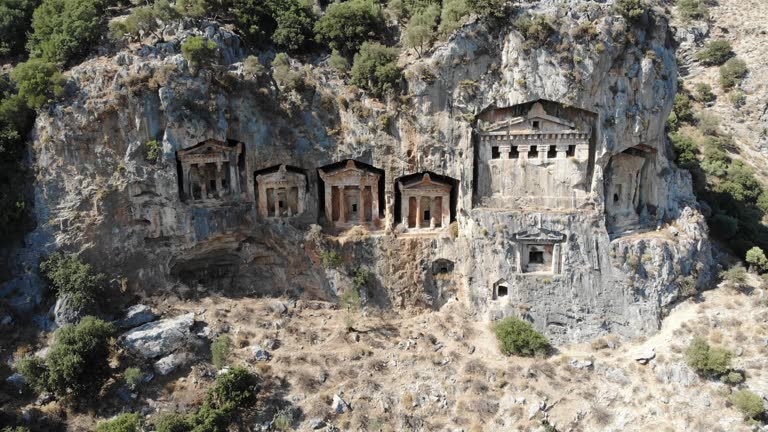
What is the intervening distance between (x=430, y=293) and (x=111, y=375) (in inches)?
627

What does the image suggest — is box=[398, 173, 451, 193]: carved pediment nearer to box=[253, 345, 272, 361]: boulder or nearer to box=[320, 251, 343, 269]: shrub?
box=[320, 251, 343, 269]: shrub

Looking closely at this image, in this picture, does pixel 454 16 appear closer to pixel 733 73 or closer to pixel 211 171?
pixel 211 171

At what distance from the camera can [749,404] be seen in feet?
80.4

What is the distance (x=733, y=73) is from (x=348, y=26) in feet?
119

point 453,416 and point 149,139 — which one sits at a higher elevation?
point 149,139

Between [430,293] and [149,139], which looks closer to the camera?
[149,139]

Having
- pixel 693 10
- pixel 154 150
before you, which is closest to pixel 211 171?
pixel 154 150

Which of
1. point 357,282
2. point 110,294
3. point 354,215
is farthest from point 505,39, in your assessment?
point 110,294

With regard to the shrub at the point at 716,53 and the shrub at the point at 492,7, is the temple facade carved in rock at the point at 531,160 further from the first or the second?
the shrub at the point at 716,53

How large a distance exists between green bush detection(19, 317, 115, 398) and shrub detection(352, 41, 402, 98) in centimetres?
1712

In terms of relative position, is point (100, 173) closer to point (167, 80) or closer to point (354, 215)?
point (167, 80)

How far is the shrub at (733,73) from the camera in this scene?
48719 millimetres

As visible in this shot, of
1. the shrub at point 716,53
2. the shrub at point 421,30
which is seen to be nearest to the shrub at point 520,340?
the shrub at point 421,30

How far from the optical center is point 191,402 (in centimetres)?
2469
